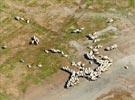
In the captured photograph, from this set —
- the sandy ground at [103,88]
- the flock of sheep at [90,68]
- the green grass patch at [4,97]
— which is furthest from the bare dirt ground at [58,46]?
the flock of sheep at [90,68]

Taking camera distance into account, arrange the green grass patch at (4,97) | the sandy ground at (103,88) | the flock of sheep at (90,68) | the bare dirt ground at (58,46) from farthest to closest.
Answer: the flock of sheep at (90,68) < the bare dirt ground at (58,46) < the green grass patch at (4,97) < the sandy ground at (103,88)

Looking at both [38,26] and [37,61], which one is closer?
[37,61]

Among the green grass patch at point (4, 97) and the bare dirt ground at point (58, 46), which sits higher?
the bare dirt ground at point (58, 46)

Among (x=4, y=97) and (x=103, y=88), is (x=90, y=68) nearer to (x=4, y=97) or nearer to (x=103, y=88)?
(x=103, y=88)

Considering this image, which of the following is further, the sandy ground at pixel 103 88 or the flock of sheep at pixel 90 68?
the flock of sheep at pixel 90 68

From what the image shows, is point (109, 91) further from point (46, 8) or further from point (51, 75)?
point (46, 8)

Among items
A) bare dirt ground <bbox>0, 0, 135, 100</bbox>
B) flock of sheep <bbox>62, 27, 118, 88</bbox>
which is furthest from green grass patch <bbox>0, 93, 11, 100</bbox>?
flock of sheep <bbox>62, 27, 118, 88</bbox>

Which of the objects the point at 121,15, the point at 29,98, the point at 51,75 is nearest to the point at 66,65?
the point at 51,75

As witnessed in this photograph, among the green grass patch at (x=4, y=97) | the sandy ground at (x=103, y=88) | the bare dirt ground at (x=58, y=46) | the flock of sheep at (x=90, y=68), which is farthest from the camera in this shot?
the flock of sheep at (x=90, y=68)

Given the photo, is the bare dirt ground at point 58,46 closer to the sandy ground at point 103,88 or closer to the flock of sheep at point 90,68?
the sandy ground at point 103,88

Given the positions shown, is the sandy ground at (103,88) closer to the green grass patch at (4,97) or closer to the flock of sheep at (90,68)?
the flock of sheep at (90,68)

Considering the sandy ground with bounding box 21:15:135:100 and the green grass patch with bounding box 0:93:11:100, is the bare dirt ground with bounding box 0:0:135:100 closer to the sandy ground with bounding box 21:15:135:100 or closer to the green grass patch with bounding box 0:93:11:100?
the sandy ground with bounding box 21:15:135:100
